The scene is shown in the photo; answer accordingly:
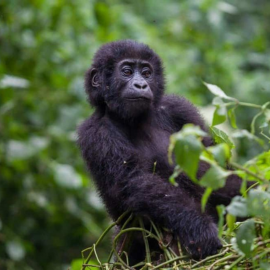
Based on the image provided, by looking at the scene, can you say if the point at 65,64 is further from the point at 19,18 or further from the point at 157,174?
the point at 157,174

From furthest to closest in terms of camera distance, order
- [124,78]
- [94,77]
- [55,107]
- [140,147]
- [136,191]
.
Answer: [55,107]
[94,77]
[124,78]
[140,147]
[136,191]

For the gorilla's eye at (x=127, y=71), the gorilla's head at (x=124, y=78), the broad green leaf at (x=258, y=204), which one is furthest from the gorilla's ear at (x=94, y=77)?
the broad green leaf at (x=258, y=204)

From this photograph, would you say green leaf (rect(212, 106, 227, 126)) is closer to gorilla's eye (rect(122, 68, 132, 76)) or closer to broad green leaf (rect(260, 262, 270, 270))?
broad green leaf (rect(260, 262, 270, 270))

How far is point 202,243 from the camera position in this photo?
2398 mm

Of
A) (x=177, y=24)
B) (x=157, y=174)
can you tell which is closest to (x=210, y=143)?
(x=157, y=174)

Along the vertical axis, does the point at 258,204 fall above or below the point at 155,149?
above

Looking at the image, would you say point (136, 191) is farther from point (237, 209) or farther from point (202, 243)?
point (237, 209)

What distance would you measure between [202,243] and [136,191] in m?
0.44

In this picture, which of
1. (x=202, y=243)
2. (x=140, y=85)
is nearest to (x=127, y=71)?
(x=140, y=85)

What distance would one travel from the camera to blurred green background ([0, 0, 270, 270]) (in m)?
5.02

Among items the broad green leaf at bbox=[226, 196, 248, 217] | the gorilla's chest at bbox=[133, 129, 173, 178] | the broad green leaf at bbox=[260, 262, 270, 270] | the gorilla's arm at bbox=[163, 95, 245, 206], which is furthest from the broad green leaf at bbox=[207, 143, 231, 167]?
the gorilla's arm at bbox=[163, 95, 245, 206]

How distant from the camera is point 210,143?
11.0ft

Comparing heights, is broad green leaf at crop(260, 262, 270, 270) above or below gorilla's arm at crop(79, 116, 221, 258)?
above

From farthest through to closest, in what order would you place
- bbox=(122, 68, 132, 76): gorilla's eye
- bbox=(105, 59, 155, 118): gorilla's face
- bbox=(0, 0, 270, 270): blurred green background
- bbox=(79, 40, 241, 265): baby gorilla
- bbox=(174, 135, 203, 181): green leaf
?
bbox=(0, 0, 270, 270): blurred green background
bbox=(122, 68, 132, 76): gorilla's eye
bbox=(105, 59, 155, 118): gorilla's face
bbox=(79, 40, 241, 265): baby gorilla
bbox=(174, 135, 203, 181): green leaf
